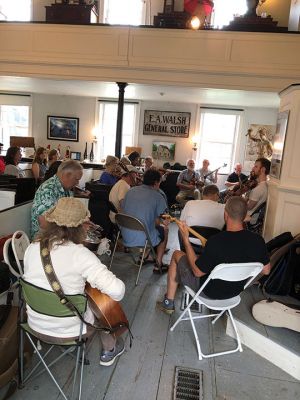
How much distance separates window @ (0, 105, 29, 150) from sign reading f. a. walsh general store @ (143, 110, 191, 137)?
362 centimetres

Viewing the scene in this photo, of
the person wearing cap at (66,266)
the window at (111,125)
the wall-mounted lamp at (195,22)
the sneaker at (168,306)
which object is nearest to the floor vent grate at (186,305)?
the sneaker at (168,306)

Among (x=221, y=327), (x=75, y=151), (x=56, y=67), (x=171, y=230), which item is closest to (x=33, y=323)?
(x=221, y=327)

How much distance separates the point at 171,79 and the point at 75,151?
168 inches

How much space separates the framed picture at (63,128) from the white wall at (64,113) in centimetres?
11

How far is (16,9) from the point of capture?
764 centimetres

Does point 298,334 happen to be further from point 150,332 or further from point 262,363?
point 150,332

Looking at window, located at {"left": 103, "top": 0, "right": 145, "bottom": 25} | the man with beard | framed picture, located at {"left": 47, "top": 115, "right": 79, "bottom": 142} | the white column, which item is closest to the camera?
the white column

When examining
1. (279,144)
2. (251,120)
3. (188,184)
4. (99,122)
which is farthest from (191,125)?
(279,144)

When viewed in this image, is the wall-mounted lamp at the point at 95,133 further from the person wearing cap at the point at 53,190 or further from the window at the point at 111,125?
the person wearing cap at the point at 53,190

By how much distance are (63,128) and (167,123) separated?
301 centimetres

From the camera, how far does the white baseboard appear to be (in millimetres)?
2004

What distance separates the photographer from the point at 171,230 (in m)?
5.13

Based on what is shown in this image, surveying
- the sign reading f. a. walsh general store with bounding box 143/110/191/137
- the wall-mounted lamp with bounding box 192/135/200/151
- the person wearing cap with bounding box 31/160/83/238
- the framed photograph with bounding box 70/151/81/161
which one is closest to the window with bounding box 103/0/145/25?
the sign reading f. a. walsh general store with bounding box 143/110/191/137

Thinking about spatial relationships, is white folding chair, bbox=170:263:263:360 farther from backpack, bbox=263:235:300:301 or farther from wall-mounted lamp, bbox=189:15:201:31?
wall-mounted lamp, bbox=189:15:201:31
